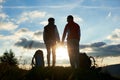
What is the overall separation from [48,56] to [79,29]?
7.40 ft

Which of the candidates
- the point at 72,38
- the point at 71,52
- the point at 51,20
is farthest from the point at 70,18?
the point at 71,52

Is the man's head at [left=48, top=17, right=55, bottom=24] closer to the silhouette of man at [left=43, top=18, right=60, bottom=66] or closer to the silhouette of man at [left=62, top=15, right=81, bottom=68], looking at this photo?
the silhouette of man at [left=43, top=18, right=60, bottom=66]

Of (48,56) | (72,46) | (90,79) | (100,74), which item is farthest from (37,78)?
(48,56)

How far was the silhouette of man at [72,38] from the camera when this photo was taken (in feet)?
48.6

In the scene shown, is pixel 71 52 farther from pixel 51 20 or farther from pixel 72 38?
pixel 51 20

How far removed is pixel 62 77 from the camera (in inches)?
440

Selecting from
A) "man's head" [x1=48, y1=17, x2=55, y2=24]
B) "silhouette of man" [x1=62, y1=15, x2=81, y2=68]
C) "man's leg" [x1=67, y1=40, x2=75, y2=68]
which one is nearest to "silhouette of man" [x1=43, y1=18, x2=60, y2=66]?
"man's head" [x1=48, y1=17, x2=55, y2=24]

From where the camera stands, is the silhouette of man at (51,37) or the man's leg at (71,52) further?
the silhouette of man at (51,37)

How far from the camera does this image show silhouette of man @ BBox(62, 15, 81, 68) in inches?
583

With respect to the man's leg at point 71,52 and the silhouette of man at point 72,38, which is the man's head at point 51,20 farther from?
the man's leg at point 71,52

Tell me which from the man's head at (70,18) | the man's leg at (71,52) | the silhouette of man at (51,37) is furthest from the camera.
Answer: the silhouette of man at (51,37)

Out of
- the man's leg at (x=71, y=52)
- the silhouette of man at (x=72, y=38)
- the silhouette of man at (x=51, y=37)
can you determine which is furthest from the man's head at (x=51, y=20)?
the man's leg at (x=71, y=52)

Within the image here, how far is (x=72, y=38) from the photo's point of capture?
14.9 meters

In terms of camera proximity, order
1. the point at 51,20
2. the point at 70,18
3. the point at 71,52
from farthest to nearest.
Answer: the point at 51,20, the point at 70,18, the point at 71,52
